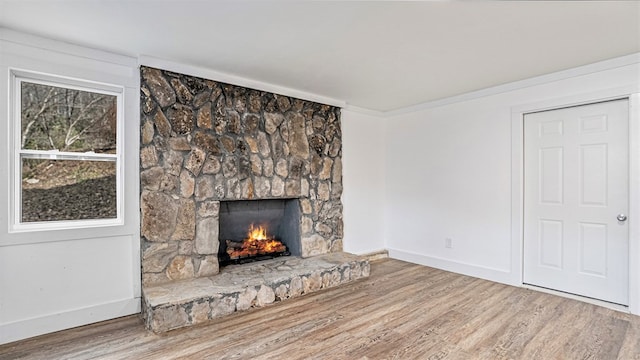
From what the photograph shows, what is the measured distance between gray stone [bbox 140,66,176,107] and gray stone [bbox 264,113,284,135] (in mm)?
1031

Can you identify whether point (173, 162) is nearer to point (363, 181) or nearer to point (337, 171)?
point (337, 171)

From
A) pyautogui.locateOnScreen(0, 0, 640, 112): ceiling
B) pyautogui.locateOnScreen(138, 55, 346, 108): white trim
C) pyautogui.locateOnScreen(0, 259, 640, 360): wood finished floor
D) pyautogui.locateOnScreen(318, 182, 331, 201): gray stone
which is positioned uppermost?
pyautogui.locateOnScreen(0, 0, 640, 112): ceiling

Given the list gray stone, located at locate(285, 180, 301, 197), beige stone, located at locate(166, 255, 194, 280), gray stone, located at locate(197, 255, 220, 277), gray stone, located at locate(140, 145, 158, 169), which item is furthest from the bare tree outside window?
gray stone, located at locate(285, 180, 301, 197)

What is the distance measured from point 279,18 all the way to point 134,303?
2785mm

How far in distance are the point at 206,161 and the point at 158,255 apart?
1.02 meters

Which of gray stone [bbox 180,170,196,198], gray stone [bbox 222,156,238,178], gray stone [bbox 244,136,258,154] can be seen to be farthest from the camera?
gray stone [bbox 244,136,258,154]

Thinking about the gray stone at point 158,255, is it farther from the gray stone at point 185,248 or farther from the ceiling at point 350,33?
the ceiling at point 350,33

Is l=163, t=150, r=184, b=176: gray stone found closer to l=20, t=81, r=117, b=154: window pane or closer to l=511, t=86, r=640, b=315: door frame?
l=20, t=81, r=117, b=154: window pane

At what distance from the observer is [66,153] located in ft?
8.95

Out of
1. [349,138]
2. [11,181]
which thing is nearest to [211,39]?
[11,181]

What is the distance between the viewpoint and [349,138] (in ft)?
15.5

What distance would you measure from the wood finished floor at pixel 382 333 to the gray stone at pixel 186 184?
121 cm

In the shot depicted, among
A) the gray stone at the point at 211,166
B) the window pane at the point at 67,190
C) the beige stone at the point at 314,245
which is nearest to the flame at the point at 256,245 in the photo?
the beige stone at the point at 314,245

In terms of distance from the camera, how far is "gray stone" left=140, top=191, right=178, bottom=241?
2949 mm
